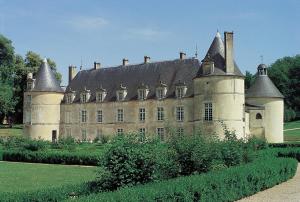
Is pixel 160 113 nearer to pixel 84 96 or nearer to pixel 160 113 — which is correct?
pixel 160 113

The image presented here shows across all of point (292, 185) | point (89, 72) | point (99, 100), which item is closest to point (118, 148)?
point (292, 185)

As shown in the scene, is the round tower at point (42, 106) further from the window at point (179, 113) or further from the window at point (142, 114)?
the window at point (179, 113)

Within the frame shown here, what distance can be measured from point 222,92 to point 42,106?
647 inches

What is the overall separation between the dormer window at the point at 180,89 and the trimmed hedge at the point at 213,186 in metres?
19.7

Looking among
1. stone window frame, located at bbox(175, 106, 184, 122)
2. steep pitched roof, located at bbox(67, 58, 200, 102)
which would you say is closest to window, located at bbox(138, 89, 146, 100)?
steep pitched roof, located at bbox(67, 58, 200, 102)

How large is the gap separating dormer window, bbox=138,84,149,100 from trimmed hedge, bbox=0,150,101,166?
515 inches

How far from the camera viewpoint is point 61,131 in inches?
1649

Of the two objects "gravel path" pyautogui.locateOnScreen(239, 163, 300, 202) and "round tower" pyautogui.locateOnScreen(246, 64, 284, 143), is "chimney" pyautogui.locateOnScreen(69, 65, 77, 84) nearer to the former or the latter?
"round tower" pyautogui.locateOnScreen(246, 64, 284, 143)

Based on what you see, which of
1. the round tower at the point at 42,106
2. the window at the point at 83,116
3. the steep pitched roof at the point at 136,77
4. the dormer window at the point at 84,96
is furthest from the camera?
the dormer window at the point at 84,96

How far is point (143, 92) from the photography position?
122 ft

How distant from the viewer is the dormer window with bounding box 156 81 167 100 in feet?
118

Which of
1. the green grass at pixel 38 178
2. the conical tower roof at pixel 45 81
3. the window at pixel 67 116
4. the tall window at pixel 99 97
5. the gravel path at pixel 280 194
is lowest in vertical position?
the green grass at pixel 38 178

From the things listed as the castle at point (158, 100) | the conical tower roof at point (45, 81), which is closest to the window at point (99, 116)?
the castle at point (158, 100)

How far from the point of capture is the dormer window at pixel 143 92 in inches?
1458
